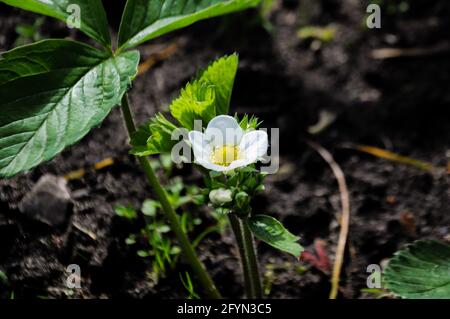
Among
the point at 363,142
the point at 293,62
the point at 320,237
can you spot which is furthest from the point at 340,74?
the point at 320,237

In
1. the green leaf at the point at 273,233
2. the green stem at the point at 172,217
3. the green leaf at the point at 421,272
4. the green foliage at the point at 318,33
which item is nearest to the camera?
the green leaf at the point at 273,233

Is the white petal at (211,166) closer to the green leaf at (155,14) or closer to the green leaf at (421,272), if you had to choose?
the green leaf at (155,14)

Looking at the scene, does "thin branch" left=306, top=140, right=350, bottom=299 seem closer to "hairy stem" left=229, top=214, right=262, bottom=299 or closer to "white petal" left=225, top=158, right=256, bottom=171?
"hairy stem" left=229, top=214, right=262, bottom=299

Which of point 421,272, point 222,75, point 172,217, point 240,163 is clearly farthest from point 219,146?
point 421,272

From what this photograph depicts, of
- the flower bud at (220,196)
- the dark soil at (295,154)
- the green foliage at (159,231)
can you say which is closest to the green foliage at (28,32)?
the dark soil at (295,154)

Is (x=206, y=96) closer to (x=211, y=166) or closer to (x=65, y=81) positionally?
(x=211, y=166)

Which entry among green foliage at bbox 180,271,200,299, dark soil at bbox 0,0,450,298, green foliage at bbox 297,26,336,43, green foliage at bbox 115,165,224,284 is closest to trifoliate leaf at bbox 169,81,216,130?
green foliage at bbox 115,165,224,284
